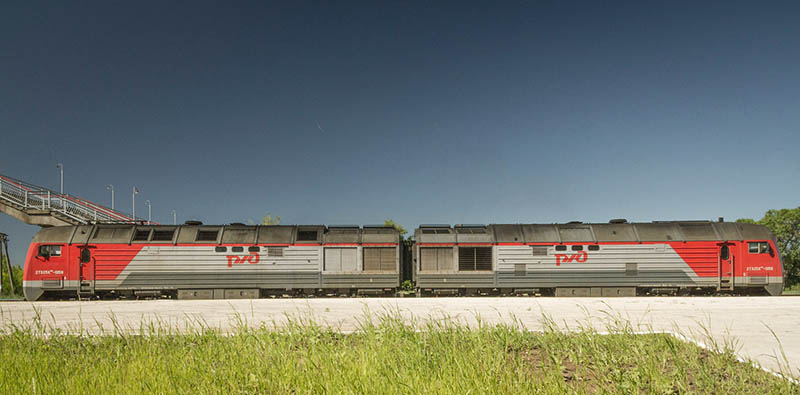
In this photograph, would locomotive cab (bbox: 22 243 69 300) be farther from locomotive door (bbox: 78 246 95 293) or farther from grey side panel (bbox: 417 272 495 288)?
grey side panel (bbox: 417 272 495 288)

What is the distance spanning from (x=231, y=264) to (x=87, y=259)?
715 centimetres

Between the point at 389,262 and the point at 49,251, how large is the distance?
56.0 ft

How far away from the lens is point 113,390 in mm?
5984

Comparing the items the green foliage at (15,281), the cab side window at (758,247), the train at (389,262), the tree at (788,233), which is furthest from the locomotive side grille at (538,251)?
the green foliage at (15,281)

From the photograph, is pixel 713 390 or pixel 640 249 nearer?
pixel 713 390

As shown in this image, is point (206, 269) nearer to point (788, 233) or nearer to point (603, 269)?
point (603, 269)

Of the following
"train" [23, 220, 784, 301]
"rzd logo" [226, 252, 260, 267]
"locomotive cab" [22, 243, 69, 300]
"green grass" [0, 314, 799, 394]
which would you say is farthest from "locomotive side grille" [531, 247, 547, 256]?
"locomotive cab" [22, 243, 69, 300]

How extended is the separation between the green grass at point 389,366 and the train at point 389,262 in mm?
14210

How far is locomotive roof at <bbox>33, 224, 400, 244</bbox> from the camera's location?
22734 millimetres

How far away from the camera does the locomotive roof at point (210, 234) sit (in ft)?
74.6

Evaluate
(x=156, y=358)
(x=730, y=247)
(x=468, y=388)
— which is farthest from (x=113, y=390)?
(x=730, y=247)

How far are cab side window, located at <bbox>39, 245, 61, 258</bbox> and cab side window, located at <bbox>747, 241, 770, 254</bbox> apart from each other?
34.7 m

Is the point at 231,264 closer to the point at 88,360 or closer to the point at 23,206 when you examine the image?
the point at 88,360

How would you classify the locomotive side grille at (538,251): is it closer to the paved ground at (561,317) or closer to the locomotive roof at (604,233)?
the locomotive roof at (604,233)
